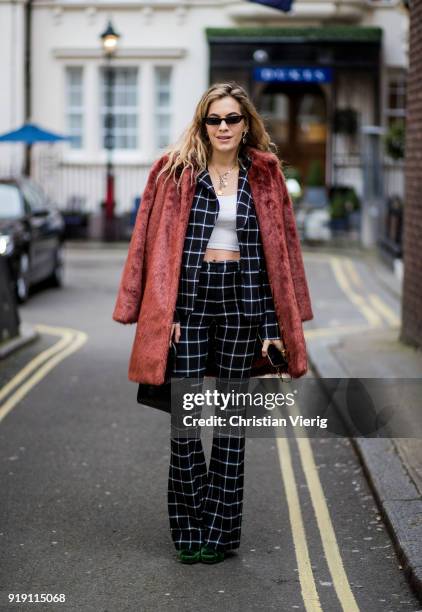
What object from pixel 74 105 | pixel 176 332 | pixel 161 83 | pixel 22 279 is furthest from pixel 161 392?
pixel 74 105

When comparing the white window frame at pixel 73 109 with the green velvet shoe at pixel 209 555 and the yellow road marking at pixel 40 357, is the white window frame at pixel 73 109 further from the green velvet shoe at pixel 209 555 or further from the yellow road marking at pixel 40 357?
the green velvet shoe at pixel 209 555

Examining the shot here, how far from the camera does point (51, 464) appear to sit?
24.7 feet

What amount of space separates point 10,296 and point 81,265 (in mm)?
10315

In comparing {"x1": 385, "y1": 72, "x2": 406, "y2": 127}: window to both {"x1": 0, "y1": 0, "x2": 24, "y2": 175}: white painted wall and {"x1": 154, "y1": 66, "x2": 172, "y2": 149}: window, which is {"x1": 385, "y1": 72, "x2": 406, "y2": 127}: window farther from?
{"x1": 0, "y1": 0, "x2": 24, "y2": 175}: white painted wall

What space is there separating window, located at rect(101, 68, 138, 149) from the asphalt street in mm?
20854

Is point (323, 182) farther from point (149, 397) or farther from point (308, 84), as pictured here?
point (149, 397)

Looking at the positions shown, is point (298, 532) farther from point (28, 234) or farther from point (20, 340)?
point (28, 234)

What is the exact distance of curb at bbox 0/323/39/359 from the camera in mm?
11581

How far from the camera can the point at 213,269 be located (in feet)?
17.5

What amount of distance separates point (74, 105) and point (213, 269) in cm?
2625

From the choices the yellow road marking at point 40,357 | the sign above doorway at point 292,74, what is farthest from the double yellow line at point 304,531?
the sign above doorway at point 292,74

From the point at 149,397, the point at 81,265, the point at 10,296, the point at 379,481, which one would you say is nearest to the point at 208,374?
the point at 149,397

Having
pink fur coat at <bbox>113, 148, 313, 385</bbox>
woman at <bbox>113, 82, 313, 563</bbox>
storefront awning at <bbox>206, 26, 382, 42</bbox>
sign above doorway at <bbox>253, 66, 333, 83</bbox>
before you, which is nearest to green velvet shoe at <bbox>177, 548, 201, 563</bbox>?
woman at <bbox>113, 82, 313, 563</bbox>

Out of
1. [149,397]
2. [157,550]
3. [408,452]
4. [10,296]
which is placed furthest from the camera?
[10,296]
